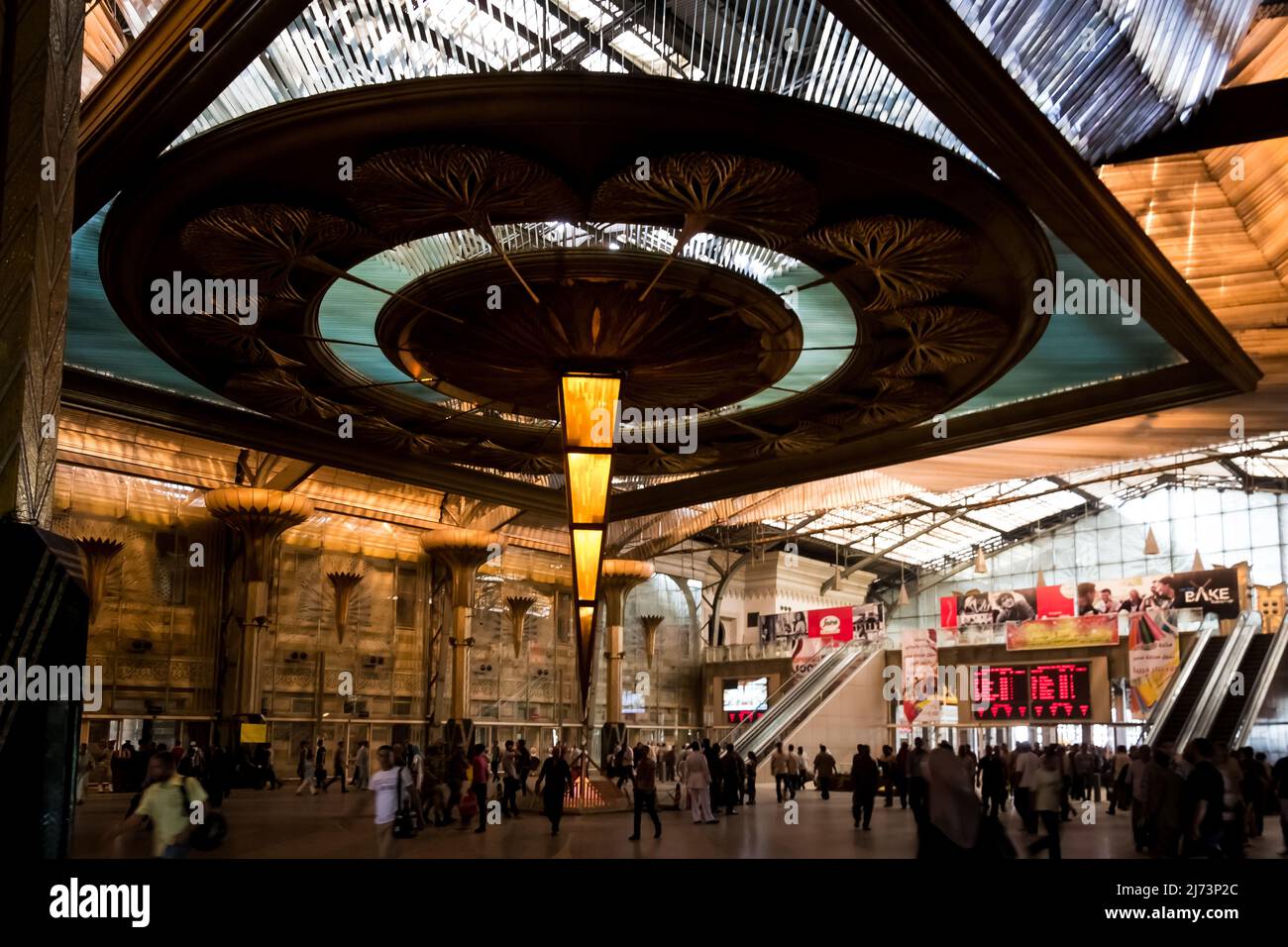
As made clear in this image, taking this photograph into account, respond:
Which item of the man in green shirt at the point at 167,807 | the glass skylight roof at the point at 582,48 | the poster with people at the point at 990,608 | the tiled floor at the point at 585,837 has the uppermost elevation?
the glass skylight roof at the point at 582,48

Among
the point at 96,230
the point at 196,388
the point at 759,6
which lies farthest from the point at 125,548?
the point at 759,6

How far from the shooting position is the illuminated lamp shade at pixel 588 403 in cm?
1341

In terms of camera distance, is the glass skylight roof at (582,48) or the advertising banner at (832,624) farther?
the advertising banner at (832,624)

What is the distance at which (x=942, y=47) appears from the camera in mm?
7332

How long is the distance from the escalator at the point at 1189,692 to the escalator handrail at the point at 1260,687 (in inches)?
36.6

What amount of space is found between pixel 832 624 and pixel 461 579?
12989 millimetres

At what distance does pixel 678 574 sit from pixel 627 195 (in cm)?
3202

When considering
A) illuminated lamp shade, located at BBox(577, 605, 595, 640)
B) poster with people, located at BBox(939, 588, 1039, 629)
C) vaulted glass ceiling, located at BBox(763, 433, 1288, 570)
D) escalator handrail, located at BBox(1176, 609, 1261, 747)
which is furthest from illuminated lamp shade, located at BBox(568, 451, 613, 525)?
vaulted glass ceiling, located at BBox(763, 433, 1288, 570)

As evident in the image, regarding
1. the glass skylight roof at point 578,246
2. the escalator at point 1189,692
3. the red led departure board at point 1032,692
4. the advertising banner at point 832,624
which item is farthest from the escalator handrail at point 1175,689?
the glass skylight roof at point 578,246

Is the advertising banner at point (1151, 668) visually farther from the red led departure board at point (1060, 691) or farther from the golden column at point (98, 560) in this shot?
the golden column at point (98, 560)

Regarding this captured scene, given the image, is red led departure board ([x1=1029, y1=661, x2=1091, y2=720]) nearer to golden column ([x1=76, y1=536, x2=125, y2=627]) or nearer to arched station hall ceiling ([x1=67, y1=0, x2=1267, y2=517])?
arched station hall ceiling ([x1=67, y1=0, x2=1267, y2=517])

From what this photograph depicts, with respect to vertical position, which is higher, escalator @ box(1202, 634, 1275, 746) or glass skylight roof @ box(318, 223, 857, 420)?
glass skylight roof @ box(318, 223, 857, 420)

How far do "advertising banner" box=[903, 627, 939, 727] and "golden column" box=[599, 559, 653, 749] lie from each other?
286 inches

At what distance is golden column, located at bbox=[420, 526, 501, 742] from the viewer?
26578mm
